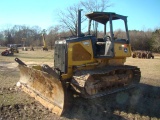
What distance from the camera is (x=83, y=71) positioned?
732 centimetres

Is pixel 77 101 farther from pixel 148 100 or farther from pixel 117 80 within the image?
pixel 148 100

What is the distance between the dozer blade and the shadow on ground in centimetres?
39

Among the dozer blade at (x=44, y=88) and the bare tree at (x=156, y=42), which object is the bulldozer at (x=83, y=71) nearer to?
the dozer blade at (x=44, y=88)

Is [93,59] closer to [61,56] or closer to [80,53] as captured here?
[80,53]

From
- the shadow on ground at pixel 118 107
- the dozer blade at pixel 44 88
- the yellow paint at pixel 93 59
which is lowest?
the shadow on ground at pixel 118 107

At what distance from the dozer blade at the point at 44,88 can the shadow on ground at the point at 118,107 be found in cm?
39

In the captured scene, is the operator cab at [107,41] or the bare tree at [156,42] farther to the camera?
the bare tree at [156,42]

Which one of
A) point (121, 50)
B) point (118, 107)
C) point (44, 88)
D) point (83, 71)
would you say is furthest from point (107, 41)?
point (44, 88)

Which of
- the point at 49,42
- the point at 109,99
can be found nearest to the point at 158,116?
the point at 109,99

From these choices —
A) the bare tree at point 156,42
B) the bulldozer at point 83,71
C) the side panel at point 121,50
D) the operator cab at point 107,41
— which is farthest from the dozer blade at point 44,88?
the bare tree at point 156,42

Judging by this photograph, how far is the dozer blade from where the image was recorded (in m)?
6.46

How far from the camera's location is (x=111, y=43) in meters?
→ 8.06

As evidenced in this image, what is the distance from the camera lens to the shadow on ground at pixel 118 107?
6266mm

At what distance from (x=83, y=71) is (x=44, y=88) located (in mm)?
1375
